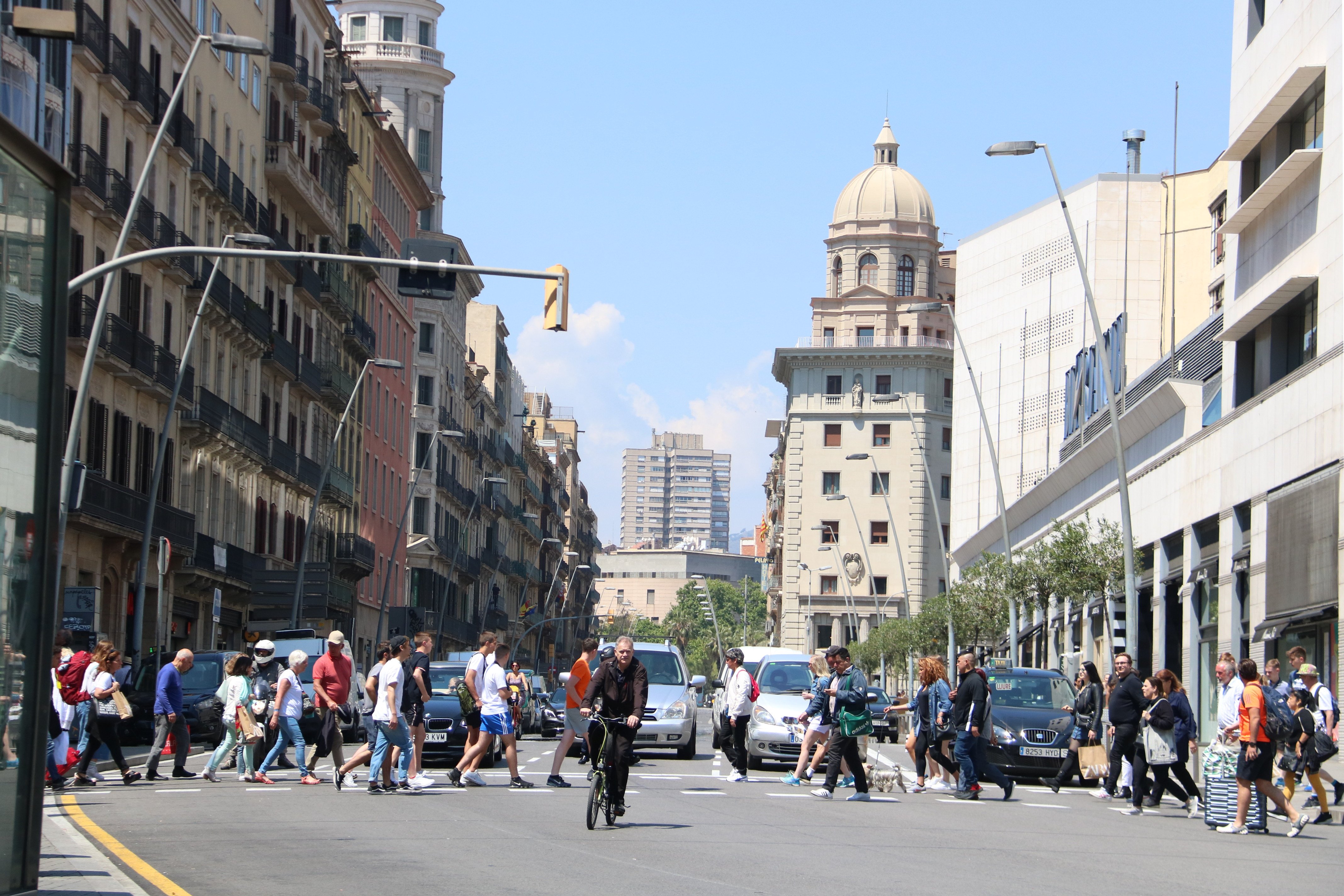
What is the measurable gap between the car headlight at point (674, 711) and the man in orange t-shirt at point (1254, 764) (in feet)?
43.0

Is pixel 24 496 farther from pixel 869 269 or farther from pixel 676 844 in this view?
pixel 869 269

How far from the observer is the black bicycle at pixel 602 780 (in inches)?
648

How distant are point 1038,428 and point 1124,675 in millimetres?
59999

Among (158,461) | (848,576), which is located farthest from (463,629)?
(158,461)

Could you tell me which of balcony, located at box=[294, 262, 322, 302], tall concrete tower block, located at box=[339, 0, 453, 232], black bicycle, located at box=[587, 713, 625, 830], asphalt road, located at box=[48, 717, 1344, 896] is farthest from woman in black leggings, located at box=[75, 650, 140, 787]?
tall concrete tower block, located at box=[339, 0, 453, 232]

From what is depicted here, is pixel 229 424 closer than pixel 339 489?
Yes

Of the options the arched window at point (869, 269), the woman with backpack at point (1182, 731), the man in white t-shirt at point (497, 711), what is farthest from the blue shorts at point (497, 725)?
the arched window at point (869, 269)

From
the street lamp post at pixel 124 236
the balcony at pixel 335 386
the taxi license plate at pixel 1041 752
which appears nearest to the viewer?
the street lamp post at pixel 124 236

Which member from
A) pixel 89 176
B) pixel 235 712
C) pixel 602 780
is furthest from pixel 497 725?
pixel 89 176

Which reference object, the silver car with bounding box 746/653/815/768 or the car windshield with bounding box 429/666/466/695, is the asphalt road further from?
the car windshield with bounding box 429/666/466/695

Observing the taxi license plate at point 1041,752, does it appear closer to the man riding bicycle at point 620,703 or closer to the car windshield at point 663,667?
the car windshield at point 663,667

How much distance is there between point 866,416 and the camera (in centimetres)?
12269

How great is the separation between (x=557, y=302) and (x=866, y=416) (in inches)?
4006

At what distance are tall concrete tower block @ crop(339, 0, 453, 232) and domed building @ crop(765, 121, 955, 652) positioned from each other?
113 ft
